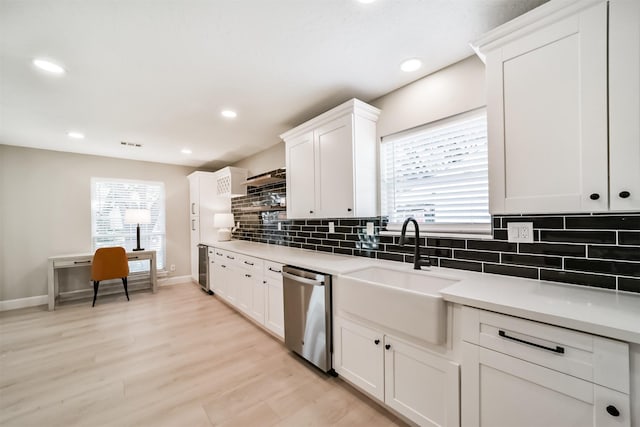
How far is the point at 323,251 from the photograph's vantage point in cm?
300

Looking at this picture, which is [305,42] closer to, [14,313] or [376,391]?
[376,391]

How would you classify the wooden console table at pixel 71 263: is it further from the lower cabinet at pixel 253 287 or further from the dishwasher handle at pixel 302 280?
the dishwasher handle at pixel 302 280

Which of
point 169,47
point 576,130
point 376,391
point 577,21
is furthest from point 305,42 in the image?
point 376,391

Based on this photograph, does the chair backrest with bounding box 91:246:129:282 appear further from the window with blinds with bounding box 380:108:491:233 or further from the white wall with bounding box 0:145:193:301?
the window with blinds with bounding box 380:108:491:233

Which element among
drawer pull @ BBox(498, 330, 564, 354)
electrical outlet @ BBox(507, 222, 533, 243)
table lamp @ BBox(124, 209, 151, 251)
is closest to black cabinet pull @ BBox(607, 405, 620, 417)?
drawer pull @ BBox(498, 330, 564, 354)

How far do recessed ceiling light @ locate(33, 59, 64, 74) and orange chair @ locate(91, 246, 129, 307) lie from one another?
282 cm

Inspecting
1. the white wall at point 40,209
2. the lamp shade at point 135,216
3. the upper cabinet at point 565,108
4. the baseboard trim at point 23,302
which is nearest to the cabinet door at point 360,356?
the upper cabinet at point 565,108

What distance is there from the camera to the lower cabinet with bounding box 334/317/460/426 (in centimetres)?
133

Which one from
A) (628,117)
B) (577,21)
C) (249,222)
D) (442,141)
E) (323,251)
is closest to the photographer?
(628,117)

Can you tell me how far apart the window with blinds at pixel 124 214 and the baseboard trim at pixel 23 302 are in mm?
958

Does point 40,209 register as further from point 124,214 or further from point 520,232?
point 520,232

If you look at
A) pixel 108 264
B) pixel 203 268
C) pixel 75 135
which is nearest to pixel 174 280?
pixel 203 268

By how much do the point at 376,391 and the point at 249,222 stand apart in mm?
3581

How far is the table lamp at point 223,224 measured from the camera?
15.5 feet
